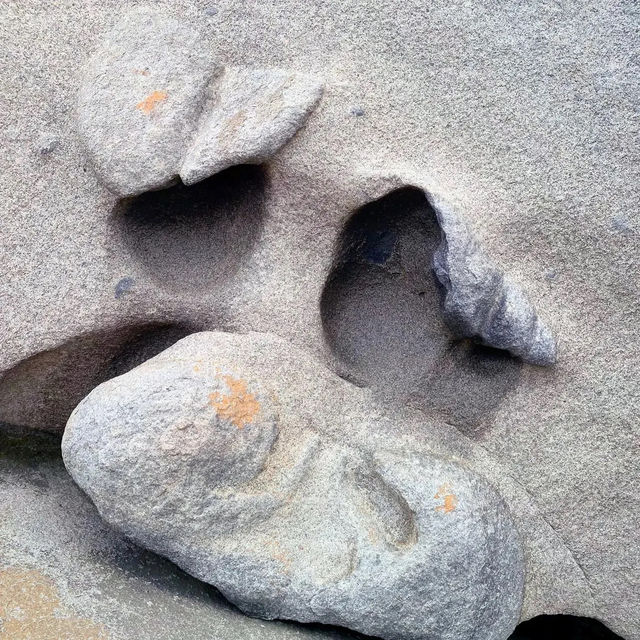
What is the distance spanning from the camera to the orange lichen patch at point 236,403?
83cm

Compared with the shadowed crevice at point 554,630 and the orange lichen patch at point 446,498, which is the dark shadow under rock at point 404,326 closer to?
the orange lichen patch at point 446,498

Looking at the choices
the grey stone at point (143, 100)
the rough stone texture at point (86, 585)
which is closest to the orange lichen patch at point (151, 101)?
the grey stone at point (143, 100)

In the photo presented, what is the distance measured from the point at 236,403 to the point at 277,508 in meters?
0.11

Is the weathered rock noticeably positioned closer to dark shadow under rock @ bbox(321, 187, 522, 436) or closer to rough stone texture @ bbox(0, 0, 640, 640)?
rough stone texture @ bbox(0, 0, 640, 640)

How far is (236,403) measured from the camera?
0.84 meters

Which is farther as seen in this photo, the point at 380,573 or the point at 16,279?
the point at 16,279

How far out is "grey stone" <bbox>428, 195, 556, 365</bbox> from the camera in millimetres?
857

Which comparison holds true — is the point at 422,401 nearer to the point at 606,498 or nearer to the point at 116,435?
the point at 606,498

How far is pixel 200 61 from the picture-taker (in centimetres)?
93

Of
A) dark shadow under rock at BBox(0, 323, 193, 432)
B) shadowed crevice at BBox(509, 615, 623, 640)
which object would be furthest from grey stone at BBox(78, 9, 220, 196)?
shadowed crevice at BBox(509, 615, 623, 640)

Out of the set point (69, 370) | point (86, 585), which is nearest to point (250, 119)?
point (69, 370)

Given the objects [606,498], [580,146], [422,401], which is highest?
[580,146]

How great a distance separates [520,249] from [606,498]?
28 cm

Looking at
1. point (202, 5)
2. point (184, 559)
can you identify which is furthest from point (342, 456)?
point (202, 5)
